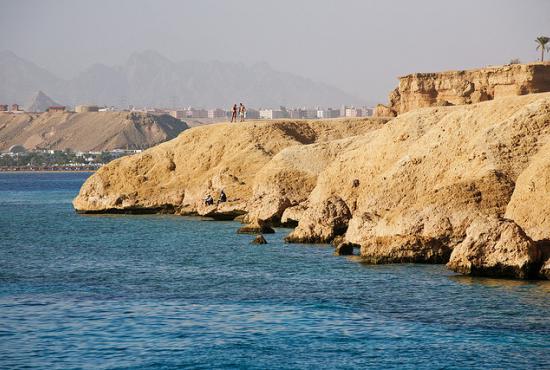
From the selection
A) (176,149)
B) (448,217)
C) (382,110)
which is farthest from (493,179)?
(382,110)

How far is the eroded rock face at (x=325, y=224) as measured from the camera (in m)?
53.6

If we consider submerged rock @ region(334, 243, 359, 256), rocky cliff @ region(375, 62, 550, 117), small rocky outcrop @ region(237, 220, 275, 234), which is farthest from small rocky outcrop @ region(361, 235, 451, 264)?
rocky cliff @ region(375, 62, 550, 117)

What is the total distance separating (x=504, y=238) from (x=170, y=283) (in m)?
12.8


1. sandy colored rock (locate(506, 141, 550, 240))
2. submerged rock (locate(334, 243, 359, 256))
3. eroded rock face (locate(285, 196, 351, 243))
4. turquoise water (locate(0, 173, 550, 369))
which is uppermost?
sandy colored rock (locate(506, 141, 550, 240))

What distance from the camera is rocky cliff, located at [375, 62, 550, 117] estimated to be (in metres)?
78.7

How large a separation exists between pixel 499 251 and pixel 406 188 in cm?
→ 1330

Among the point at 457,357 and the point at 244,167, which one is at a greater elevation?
the point at 244,167

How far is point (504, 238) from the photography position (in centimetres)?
3719

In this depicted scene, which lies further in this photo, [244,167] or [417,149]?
[244,167]

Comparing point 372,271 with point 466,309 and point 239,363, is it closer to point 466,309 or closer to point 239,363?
point 466,309

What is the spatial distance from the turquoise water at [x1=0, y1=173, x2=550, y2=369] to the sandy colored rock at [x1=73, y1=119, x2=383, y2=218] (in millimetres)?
27966

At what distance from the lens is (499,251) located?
1478 inches

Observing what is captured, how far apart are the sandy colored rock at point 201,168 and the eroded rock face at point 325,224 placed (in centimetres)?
1999

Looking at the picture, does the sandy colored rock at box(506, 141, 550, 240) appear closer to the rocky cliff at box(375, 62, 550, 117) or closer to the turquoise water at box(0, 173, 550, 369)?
the turquoise water at box(0, 173, 550, 369)
